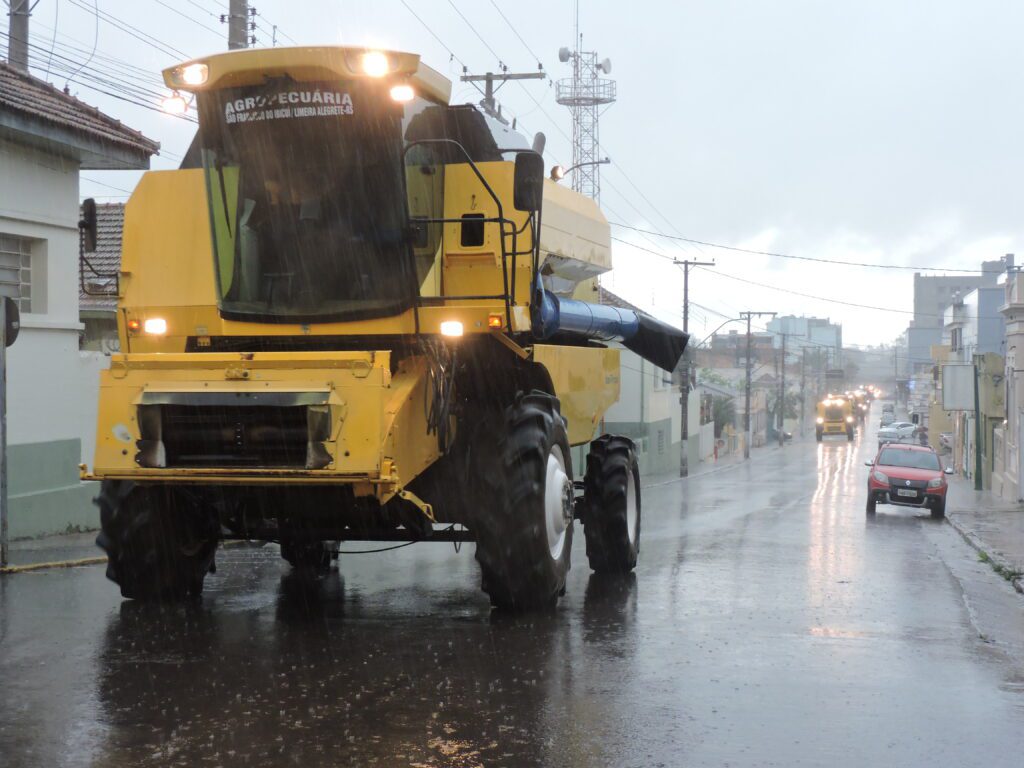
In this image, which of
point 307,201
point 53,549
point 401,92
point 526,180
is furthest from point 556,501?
point 53,549

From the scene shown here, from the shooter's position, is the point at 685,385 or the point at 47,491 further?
the point at 685,385

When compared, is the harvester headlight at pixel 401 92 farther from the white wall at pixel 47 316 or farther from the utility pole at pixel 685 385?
the utility pole at pixel 685 385

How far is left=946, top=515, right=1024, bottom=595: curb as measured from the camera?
13.9 metres

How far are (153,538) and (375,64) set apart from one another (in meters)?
3.80

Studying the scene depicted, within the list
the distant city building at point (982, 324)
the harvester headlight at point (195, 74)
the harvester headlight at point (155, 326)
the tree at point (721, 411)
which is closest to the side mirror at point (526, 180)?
the harvester headlight at point (195, 74)

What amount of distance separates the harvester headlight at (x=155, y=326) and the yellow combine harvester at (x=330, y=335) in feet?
0.05

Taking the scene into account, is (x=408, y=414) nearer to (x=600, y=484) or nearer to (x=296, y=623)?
(x=296, y=623)

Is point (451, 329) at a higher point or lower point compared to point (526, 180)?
lower

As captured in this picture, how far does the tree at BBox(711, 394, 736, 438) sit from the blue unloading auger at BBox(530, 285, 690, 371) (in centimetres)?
8478

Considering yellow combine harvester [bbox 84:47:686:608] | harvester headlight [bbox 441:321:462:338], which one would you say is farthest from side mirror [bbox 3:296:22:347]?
harvester headlight [bbox 441:321:462:338]

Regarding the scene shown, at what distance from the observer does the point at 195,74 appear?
8.73 m

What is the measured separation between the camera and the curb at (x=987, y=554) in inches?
546

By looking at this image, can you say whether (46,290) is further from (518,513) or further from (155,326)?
(518,513)

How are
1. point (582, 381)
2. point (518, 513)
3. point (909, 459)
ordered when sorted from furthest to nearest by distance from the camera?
point (909, 459) → point (582, 381) → point (518, 513)
